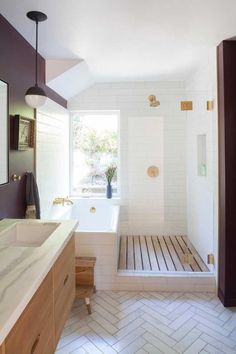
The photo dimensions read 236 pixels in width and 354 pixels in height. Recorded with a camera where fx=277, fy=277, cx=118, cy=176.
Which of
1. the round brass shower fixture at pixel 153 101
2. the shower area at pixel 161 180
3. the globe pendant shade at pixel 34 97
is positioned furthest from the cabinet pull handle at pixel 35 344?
the round brass shower fixture at pixel 153 101

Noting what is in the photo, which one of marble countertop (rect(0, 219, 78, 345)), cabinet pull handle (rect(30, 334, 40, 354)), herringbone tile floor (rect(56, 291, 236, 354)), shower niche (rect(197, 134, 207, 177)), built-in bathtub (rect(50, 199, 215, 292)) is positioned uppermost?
shower niche (rect(197, 134, 207, 177))

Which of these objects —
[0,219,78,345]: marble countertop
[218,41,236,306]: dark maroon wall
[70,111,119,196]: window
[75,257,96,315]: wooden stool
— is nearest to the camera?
[0,219,78,345]: marble countertop

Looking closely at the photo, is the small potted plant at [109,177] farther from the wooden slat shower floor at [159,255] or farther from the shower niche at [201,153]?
the shower niche at [201,153]

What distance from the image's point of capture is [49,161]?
3344mm

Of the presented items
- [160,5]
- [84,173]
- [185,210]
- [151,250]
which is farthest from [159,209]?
[160,5]

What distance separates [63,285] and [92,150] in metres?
3.07

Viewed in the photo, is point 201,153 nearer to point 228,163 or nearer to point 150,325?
point 228,163

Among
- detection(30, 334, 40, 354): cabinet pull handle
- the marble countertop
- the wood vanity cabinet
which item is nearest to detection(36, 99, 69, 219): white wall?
the wood vanity cabinet

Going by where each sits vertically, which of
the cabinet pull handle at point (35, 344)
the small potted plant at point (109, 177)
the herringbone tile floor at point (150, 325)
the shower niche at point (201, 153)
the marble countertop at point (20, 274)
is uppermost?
the shower niche at point (201, 153)

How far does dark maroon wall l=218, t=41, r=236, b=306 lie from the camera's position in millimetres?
2533

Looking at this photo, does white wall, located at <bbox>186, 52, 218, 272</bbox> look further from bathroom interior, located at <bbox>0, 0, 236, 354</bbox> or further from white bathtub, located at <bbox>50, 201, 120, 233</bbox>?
white bathtub, located at <bbox>50, 201, 120, 233</bbox>

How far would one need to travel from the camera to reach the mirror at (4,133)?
6.68 ft

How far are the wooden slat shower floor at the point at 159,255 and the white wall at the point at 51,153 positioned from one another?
1145 millimetres

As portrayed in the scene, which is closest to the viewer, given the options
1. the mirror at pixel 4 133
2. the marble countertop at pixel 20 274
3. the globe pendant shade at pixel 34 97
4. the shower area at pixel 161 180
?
the marble countertop at pixel 20 274
